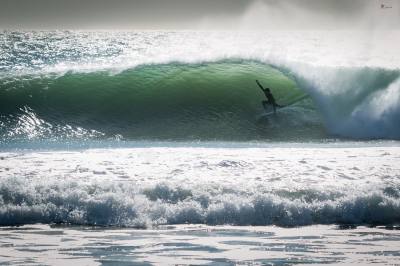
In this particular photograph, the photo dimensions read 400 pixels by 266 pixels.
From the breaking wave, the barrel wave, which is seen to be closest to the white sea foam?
the breaking wave

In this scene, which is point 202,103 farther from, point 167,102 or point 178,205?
point 178,205

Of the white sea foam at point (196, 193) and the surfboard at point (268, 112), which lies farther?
the surfboard at point (268, 112)

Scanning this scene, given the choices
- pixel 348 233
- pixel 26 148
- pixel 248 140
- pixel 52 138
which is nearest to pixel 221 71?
pixel 248 140

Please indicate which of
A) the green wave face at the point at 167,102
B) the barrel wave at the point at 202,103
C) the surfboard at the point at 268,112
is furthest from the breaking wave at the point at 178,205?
the surfboard at the point at 268,112

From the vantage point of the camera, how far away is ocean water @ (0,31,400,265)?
8.64 metres

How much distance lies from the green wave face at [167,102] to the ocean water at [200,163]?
55mm

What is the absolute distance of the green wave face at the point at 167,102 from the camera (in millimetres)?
17906

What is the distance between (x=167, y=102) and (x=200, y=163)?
730 cm

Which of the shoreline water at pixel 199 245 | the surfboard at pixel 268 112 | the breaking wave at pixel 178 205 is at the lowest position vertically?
the shoreline water at pixel 199 245

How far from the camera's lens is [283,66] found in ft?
72.4

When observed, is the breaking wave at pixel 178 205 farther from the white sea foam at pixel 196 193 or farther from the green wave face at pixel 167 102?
the green wave face at pixel 167 102

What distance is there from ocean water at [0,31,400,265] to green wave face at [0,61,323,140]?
0.06 metres

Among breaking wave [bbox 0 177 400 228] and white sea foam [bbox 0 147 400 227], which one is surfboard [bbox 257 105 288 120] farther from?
breaking wave [bbox 0 177 400 228]

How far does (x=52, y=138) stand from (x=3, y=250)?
8469 millimetres
